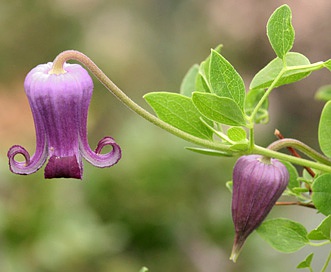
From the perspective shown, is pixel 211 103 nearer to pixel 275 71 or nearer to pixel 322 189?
pixel 275 71

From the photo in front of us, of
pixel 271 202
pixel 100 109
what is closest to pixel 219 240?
pixel 100 109

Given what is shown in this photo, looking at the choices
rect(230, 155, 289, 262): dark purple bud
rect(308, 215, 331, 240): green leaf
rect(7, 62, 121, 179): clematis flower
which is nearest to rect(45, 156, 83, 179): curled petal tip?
rect(7, 62, 121, 179): clematis flower

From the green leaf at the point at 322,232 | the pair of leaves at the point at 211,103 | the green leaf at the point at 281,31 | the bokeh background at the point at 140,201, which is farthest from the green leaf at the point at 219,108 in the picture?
the bokeh background at the point at 140,201

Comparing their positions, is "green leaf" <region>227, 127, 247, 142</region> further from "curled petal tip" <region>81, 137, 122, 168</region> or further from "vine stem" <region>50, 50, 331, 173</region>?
"curled petal tip" <region>81, 137, 122, 168</region>

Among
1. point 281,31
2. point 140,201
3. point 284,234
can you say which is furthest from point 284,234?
point 140,201

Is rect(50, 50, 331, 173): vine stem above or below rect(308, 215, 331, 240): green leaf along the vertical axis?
above

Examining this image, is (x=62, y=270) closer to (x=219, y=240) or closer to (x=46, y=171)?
(x=219, y=240)

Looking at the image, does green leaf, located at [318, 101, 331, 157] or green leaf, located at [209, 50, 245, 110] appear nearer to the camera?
green leaf, located at [209, 50, 245, 110]
